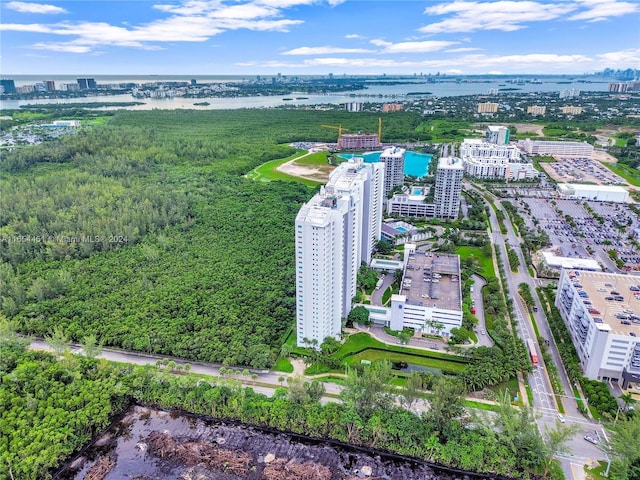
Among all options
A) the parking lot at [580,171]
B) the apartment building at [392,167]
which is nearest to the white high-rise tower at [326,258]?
the apartment building at [392,167]

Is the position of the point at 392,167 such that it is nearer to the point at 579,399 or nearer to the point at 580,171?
the point at 580,171

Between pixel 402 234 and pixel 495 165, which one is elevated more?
pixel 495 165

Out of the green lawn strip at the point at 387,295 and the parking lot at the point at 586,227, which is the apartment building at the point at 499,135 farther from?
the green lawn strip at the point at 387,295

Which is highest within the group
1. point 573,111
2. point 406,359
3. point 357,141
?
point 573,111

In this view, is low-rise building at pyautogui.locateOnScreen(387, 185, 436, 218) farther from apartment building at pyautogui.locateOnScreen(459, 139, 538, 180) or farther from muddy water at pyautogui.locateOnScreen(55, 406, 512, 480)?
muddy water at pyautogui.locateOnScreen(55, 406, 512, 480)

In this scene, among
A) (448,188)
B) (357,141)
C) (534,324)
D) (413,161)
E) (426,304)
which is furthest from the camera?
(357,141)

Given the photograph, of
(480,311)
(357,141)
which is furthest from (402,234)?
(357,141)

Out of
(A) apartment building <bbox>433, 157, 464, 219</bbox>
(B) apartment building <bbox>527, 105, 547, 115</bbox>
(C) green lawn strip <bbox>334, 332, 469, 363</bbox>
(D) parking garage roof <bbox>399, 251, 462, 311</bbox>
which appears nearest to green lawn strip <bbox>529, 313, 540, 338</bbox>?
(D) parking garage roof <bbox>399, 251, 462, 311</bbox>

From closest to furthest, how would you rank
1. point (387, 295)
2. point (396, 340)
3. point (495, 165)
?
point (396, 340) < point (387, 295) < point (495, 165)

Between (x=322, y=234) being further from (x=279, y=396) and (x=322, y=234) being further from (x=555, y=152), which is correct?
(x=555, y=152)
